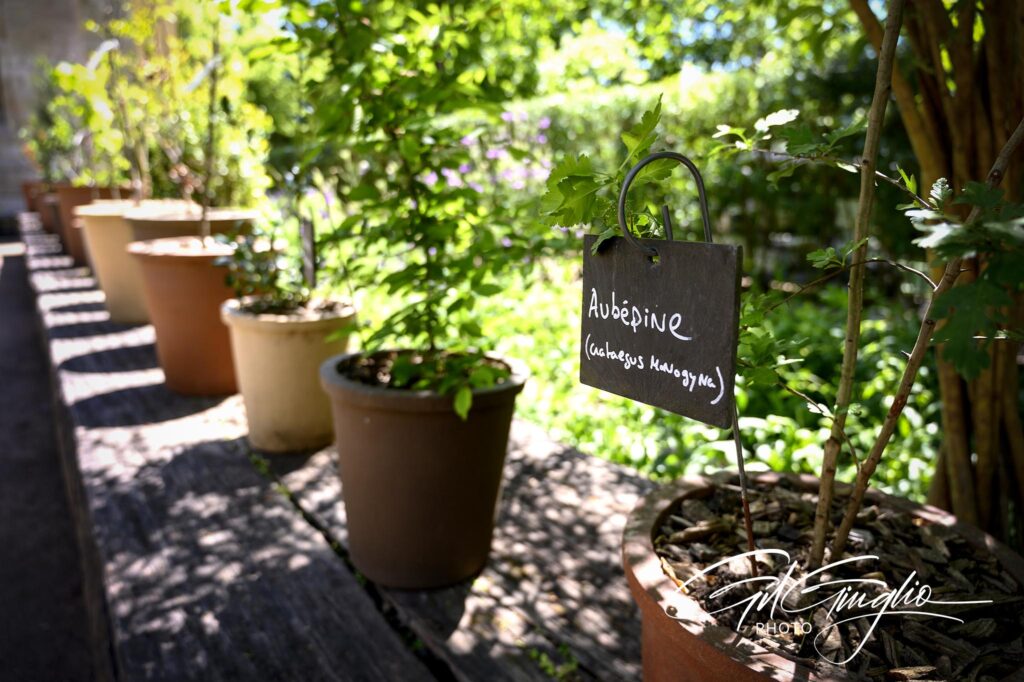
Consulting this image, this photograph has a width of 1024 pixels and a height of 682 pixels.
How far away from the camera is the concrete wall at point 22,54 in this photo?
60.0 ft

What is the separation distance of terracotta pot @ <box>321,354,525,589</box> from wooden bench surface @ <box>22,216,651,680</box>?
0.27 ft

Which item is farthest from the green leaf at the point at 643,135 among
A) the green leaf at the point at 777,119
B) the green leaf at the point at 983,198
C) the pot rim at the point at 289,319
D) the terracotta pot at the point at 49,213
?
the terracotta pot at the point at 49,213

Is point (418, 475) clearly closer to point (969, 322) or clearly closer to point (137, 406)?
point (969, 322)

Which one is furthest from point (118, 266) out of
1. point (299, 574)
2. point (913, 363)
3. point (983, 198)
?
point (983, 198)

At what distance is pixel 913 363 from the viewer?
3.79ft

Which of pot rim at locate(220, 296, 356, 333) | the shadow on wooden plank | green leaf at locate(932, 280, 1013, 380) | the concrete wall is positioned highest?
the concrete wall

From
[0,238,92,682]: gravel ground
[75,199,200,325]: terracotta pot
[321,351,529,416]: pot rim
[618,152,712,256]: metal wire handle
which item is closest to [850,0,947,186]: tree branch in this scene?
[618,152,712,256]: metal wire handle

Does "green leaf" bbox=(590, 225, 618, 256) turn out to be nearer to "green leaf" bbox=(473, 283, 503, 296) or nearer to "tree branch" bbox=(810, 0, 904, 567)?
"tree branch" bbox=(810, 0, 904, 567)

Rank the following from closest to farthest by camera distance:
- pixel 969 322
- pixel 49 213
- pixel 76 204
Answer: pixel 969 322, pixel 76 204, pixel 49 213

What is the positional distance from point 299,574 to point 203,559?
33 cm

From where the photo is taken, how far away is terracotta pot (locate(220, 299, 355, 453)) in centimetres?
296

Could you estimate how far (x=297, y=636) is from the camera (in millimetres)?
1890

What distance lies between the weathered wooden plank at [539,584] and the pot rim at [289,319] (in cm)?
53

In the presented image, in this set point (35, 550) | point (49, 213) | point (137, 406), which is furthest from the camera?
point (49, 213)
